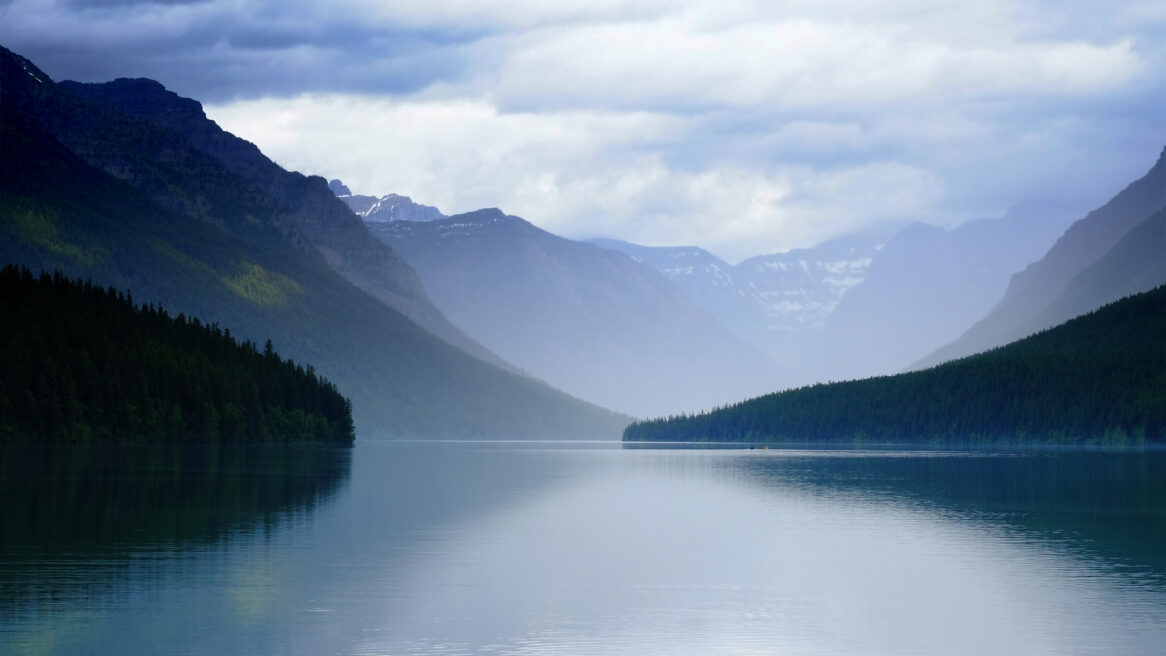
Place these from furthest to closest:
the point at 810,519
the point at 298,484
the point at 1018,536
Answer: the point at 298,484
the point at 810,519
the point at 1018,536

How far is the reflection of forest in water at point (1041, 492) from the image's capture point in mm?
64562

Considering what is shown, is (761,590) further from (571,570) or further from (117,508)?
(117,508)

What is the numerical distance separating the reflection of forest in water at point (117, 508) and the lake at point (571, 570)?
0.83 ft

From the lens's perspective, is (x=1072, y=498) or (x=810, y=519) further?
(x=1072, y=498)

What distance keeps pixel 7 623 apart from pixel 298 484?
62.9 m

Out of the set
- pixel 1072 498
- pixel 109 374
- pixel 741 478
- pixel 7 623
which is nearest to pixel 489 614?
pixel 7 623

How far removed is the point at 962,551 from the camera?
2379 inches

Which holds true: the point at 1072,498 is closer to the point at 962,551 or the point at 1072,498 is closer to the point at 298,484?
the point at 962,551

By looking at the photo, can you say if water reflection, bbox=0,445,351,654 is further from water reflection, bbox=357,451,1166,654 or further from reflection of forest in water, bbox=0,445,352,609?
water reflection, bbox=357,451,1166,654

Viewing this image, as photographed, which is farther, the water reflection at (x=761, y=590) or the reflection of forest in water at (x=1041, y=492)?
the reflection of forest in water at (x=1041, y=492)

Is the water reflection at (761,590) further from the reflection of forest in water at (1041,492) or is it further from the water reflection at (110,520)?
the water reflection at (110,520)

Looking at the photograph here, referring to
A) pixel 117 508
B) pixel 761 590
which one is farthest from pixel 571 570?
pixel 117 508

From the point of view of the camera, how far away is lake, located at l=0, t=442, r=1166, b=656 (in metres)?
39.1

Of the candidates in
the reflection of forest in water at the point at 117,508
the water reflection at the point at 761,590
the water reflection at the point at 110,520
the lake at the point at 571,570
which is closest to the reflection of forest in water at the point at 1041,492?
the lake at the point at 571,570
